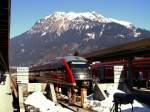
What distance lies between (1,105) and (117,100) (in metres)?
18.6

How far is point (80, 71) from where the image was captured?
128 feet

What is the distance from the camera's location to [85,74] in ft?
129

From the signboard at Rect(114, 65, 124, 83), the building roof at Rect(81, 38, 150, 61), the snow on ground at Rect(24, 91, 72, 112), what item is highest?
the building roof at Rect(81, 38, 150, 61)

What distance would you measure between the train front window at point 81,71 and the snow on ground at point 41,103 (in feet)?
20.1

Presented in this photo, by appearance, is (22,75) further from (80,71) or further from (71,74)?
(80,71)

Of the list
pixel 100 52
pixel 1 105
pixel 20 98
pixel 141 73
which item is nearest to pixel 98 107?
pixel 20 98

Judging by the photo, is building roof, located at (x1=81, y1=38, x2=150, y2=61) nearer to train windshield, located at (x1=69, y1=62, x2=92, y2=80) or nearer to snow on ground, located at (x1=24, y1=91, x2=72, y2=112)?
train windshield, located at (x1=69, y1=62, x2=92, y2=80)

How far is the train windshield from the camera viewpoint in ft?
126

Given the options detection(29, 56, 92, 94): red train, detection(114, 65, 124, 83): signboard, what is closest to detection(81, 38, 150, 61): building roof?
detection(114, 65, 124, 83): signboard

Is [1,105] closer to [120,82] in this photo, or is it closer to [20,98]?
[20,98]

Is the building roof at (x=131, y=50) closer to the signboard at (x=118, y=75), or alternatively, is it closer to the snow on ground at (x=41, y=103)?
the signboard at (x=118, y=75)

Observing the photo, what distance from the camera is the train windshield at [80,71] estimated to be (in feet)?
126

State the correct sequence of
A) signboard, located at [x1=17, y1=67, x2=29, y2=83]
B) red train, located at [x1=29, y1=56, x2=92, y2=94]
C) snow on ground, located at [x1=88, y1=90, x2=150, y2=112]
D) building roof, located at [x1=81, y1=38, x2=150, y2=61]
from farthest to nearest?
building roof, located at [x1=81, y1=38, x2=150, y2=61] → red train, located at [x1=29, y1=56, x2=92, y2=94] → signboard, located at [x1=17, y1=67, x2=29, y2=83] → snow on ground, located at [x1=88, y1=90, x2=150, y2=112]

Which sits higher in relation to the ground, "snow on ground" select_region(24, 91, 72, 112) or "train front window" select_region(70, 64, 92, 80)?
"train front window" select_region(70, 64, 92, 80)
